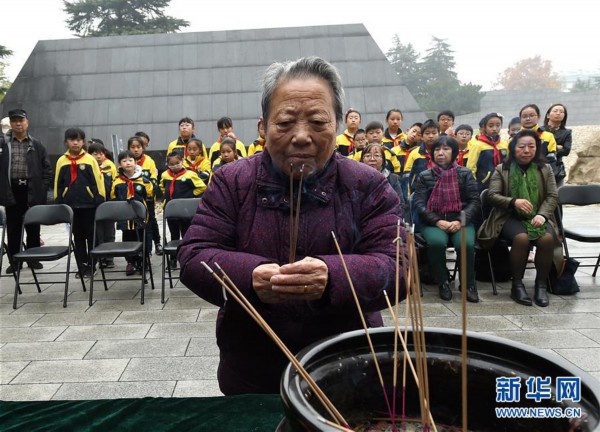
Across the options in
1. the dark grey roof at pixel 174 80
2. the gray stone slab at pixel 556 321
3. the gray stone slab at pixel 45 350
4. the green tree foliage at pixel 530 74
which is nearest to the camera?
the gray stone slab at pixel 45 350

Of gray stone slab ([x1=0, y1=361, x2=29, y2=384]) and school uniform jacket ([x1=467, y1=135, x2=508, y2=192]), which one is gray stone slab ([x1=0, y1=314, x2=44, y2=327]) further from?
school uniform jacket ([x1=467, y1=135, x2=508, y2=192])

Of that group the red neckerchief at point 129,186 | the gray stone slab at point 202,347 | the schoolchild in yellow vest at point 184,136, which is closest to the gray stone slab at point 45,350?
the gray stone slab at point 202,347

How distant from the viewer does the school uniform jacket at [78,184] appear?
18.5ft

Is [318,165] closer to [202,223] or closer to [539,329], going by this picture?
[202,223]

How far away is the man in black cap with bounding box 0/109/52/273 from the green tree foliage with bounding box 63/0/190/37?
986 inches

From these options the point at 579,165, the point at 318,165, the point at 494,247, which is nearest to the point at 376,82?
the point at 579,165

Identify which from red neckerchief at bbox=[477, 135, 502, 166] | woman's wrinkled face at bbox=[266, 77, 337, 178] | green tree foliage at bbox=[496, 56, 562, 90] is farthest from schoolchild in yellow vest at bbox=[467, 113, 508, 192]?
green tree foliage at bbox=[496, 56, 562, 90]

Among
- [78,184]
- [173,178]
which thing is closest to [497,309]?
[173,178]

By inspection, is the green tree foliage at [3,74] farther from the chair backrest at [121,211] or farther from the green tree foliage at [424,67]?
the green tree foliage at [424,67]

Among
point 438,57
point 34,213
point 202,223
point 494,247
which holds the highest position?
point 438,57

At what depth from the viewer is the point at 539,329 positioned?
3727mm

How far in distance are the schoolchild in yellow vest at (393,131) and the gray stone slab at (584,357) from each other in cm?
479

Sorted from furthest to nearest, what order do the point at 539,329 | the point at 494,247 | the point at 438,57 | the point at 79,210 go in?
the point at 438,57
the point at 79,210
the point at 494,247
the point at 539,329

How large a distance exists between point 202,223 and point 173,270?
5.10 metres
